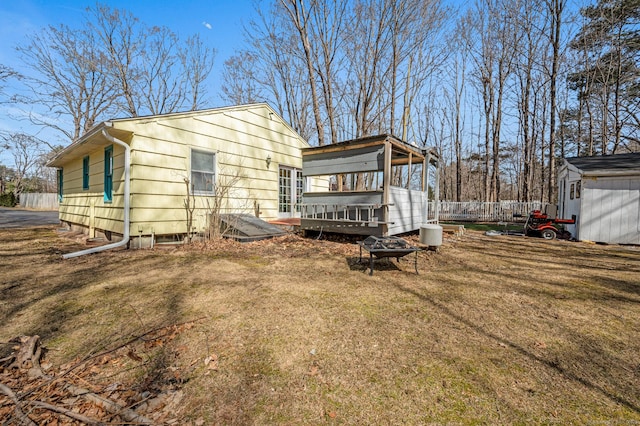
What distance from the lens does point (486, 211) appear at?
722 inches

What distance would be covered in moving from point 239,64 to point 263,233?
18790 millimetres

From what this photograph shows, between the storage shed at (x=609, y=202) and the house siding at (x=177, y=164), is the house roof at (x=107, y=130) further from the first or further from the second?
the storage shed at (x=609, y=202)

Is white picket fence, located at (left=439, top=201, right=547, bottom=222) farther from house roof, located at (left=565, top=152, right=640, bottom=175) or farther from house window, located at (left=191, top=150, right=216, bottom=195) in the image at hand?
house window, located at (left=191, top=150, right=216, bottom=195)

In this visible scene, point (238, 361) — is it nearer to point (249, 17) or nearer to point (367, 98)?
point (367, 98)

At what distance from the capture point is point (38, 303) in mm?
3438

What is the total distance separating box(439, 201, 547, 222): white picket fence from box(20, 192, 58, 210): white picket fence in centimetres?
3647

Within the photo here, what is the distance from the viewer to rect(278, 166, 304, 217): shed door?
1006cm

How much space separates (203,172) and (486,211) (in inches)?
704

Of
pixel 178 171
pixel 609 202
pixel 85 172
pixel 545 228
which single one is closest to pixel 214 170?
pixel 178 171

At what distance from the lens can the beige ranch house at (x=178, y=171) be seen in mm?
6426

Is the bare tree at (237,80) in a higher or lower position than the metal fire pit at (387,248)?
higher

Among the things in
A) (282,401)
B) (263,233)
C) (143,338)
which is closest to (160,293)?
(143,338)

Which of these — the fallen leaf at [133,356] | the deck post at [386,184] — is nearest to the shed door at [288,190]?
the deck post at [386,184]

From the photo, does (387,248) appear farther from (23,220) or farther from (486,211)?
(23,220)
